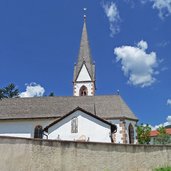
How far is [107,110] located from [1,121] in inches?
441

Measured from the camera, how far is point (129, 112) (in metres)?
31.6

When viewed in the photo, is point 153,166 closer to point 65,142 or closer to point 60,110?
point 65,142

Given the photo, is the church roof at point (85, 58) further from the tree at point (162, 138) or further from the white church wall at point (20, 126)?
the white church wall at point (20, 126)

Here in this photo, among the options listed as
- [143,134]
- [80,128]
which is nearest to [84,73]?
[143,134]

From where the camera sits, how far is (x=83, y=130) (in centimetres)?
2364

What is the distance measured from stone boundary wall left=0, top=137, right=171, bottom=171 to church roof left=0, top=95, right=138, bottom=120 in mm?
14065

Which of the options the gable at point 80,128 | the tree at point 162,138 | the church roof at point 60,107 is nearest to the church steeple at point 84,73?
the tree at point 162,138

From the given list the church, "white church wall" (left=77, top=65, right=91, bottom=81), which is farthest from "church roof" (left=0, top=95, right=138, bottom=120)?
"white church wall" (left=77, top=65, right=91, bottom=81)

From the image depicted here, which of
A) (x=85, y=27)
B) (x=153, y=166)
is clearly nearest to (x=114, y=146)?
(x=153, y=166)

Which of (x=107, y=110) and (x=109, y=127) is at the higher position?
(x=107, y=110)

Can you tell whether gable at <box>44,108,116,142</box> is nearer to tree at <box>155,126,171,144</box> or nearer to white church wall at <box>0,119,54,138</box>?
white church wall at <box>0,119,54,138</box>

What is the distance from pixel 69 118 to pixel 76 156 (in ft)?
31.4

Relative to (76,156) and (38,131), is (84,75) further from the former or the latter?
(76,156)

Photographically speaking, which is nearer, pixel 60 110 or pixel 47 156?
pixel 47 156
